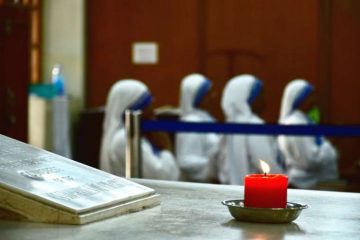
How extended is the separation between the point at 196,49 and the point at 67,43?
155cm

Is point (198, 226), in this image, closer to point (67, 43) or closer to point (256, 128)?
point (256, 128)

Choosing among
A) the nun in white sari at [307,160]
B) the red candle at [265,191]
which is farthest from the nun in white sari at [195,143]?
the red candle at [265,191]

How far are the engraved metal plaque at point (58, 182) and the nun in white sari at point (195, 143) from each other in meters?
6.08

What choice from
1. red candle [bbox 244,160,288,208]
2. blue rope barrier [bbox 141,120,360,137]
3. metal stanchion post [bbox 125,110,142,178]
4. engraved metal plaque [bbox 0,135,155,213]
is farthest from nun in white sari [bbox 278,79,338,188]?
red candle [bbox 244,160,288,208]

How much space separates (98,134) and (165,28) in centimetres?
149

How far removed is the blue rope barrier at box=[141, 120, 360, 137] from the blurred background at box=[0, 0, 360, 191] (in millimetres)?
4284

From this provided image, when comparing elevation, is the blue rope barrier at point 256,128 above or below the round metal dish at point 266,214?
below

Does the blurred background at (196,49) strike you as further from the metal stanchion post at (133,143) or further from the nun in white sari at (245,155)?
the metal stanchion post at (133,143)

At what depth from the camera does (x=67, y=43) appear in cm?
1116

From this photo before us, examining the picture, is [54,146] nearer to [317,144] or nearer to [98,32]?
[98,32]

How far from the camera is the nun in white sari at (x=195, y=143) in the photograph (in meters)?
8.47

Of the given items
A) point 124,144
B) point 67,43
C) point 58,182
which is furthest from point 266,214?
point 67,43

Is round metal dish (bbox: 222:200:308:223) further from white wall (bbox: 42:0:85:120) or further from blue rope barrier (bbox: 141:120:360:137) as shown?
white wall (bbox: 42:0:85:120)

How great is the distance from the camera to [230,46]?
1080 cm
